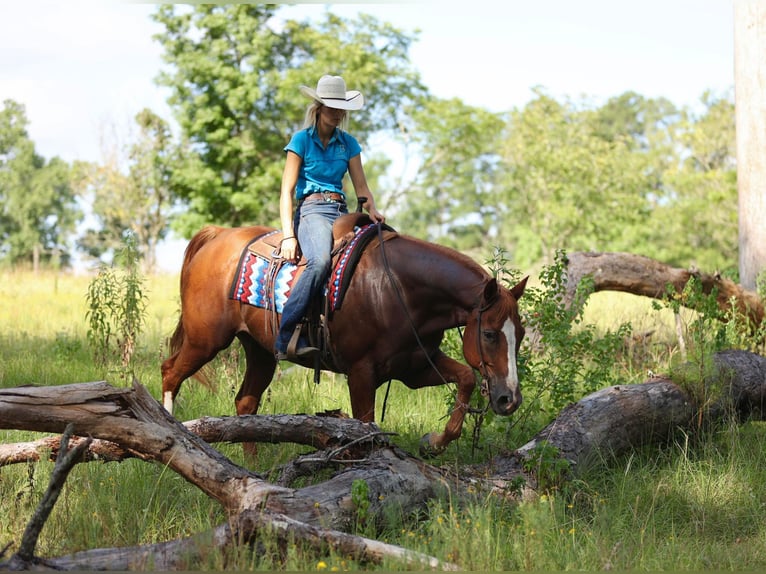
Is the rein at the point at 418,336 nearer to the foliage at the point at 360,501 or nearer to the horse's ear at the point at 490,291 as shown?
the horse's ear at the point at 490,291

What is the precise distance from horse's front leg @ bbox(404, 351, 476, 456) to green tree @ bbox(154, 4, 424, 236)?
29529mm

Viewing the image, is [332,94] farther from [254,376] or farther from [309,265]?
[254,376]

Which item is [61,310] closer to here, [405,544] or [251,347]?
[251,347]

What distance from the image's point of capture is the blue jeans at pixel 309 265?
6.43m

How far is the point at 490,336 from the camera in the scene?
227 inches

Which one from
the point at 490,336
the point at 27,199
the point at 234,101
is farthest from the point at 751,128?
the point at 27,199

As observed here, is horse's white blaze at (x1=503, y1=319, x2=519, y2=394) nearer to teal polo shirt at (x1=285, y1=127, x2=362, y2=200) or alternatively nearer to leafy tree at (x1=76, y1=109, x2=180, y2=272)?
teal polo shirt at (x1=285, y1=127, x2=362, y2=200)

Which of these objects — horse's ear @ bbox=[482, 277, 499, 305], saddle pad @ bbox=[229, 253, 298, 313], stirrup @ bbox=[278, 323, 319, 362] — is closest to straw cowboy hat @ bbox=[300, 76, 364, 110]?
saddle pad @ bbox=[229, 253, 298, 313]

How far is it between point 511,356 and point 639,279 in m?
5.61

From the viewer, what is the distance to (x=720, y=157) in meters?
45.7

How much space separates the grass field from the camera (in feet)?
15.0

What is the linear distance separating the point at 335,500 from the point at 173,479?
1.63 metres

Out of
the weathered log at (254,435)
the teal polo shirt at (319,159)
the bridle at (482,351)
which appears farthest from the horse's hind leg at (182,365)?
the bridle at (482,351)

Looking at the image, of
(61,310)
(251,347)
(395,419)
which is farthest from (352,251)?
(61,310)
